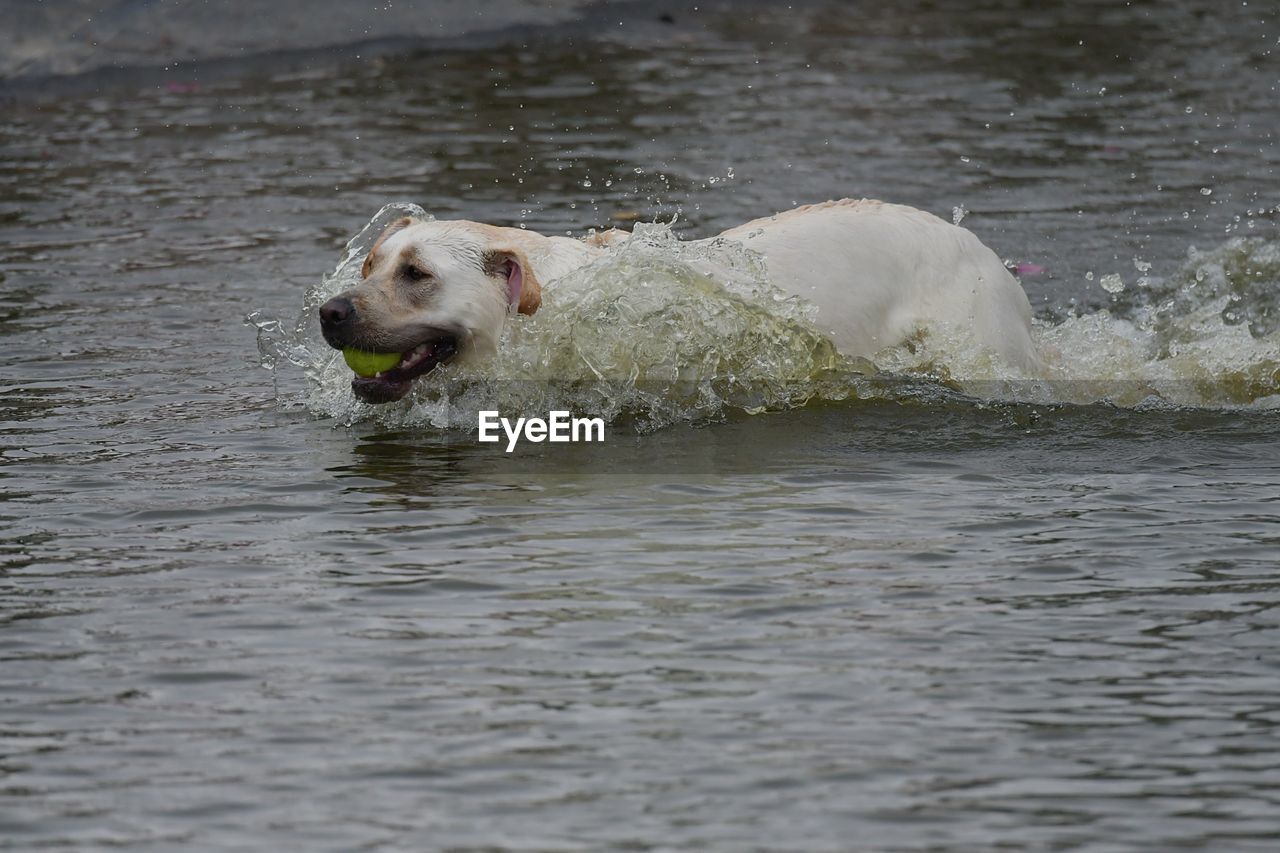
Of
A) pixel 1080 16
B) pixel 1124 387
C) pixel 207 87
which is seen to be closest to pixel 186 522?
pixel 1124 387

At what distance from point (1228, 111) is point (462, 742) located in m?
13.5

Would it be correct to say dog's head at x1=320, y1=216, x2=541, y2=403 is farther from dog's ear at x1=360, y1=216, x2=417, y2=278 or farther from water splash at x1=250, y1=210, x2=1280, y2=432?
water splash at x1=250, y1=210, x2=1280, y2=432

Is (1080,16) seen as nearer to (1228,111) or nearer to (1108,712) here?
(1228,111)

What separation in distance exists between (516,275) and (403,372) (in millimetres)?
633

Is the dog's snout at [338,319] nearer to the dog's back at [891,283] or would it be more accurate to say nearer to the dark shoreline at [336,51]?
the dog's back at [891,283]

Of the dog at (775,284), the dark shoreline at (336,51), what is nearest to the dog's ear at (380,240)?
the dog at (775,284)

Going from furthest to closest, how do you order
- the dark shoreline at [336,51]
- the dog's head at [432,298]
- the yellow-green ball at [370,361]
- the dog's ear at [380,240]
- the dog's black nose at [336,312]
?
1. the dark shoreline at [336,51]
2. the dog's ear at [380,240]
3. the yellow-green ball at [370,361]
4. the dog's head at [432,298]
5. the dog's black nose at [336,312]

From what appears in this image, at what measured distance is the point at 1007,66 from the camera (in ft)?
66.1

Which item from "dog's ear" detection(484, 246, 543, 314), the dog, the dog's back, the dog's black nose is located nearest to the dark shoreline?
the dog

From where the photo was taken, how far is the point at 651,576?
276 inches

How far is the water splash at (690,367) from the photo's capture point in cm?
908

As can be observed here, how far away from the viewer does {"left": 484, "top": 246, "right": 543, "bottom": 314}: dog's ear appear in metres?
8.88

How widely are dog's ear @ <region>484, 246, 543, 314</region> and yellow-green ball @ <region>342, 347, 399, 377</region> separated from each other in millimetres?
549

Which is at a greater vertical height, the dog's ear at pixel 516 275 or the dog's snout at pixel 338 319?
the dog's ear at pixel 516 275
